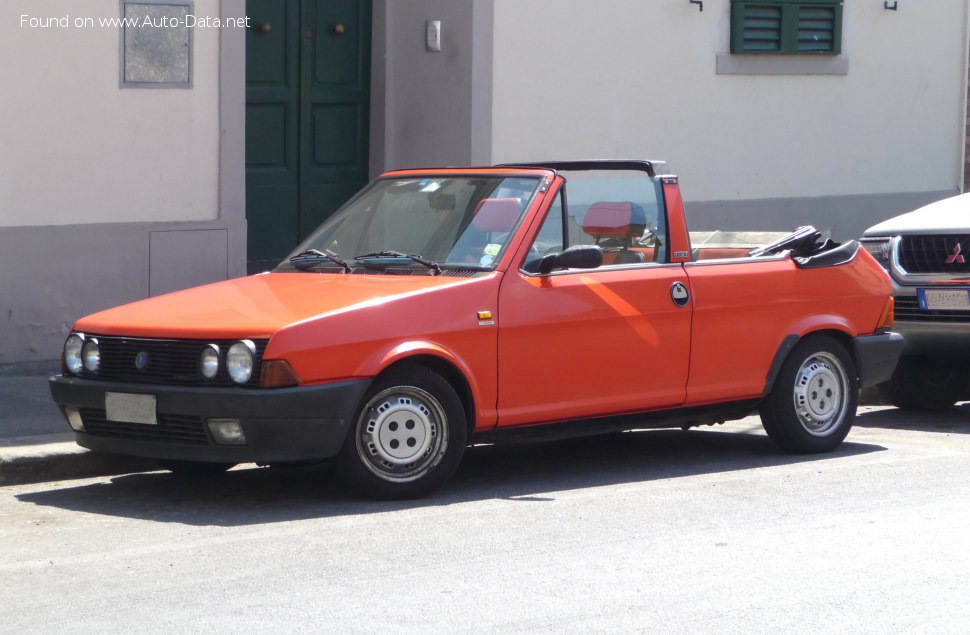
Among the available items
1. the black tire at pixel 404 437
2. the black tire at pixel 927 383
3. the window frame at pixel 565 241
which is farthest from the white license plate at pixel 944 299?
the black tire at pixel 404 437

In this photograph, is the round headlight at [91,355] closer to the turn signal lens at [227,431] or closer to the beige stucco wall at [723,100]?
the turn signal lens at [227,431]

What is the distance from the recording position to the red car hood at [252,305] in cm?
705

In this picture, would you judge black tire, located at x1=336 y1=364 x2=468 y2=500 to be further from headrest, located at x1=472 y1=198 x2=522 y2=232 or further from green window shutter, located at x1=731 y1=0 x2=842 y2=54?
green window shutter, located at x1=731 y1=0 x2=842 y2=54

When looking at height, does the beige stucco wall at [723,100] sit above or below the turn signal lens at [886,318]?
above

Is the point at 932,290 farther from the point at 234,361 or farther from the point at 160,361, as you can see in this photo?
the point at 160,361

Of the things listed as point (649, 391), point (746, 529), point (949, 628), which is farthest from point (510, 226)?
point (949, 628)

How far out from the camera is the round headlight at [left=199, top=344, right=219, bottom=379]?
6.98 meters

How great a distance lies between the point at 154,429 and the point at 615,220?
257 centimetres

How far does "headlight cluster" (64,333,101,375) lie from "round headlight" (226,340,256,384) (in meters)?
0.80

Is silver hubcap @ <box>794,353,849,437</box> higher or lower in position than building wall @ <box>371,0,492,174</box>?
lower

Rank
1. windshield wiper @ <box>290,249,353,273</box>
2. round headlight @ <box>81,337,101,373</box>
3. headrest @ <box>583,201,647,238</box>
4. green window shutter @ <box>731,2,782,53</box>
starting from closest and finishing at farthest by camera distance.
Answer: round headlight @ <box>81,337,101,373</box> < windshield wiper @ <box>290,249,353,273</box> < headrest @ <box>583,201,647,238</box> < green window shutter @ <box>731,2,782,53</box>

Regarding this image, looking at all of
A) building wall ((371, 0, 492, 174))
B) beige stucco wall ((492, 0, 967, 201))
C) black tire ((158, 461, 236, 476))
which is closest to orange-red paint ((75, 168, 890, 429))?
black tire ((158, 461, 236, 476))

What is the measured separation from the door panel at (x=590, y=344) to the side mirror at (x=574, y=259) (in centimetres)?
8

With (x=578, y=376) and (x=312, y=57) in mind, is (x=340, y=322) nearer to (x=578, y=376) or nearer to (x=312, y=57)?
(x=578, y=376)
